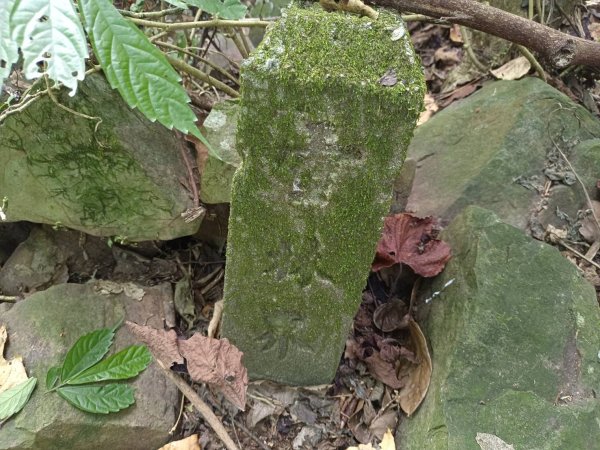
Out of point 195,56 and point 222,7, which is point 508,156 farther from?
point 222,7

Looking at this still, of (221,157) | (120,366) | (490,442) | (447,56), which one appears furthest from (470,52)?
(120,366)

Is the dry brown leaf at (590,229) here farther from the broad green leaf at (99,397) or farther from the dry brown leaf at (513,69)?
the broad green leaf at (99,397)

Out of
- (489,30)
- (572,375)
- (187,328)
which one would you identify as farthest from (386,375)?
(489,30)

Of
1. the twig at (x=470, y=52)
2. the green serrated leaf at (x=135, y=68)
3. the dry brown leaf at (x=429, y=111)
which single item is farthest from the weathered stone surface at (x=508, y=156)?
the green serrated leaf at (x=135, y=68)

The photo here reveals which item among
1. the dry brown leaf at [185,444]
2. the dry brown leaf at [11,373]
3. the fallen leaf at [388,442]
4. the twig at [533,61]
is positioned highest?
the twig at [533,61]

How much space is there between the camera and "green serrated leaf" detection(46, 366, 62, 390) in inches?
64.5

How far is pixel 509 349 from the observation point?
1664 millimetres

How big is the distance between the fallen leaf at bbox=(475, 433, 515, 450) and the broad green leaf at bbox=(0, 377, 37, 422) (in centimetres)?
144

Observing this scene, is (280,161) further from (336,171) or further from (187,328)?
(187,328)

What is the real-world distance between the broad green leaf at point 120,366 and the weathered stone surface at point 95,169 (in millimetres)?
430

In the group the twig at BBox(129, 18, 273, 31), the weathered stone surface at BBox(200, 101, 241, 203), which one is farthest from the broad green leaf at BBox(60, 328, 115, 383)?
the twig at BBox(129, 18, 273, 31)

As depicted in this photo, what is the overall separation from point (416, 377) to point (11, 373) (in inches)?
55.3

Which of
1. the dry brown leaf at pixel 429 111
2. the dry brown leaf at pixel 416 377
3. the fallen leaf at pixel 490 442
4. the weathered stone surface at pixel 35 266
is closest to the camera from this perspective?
the fallen leaf at pixel 490 442

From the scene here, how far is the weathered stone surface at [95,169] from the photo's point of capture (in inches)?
64.9
